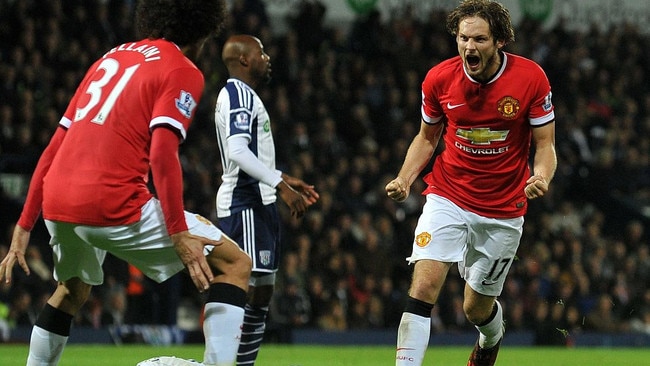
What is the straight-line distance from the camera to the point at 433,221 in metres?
6.04

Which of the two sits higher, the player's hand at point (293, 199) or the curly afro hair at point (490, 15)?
the curly afro hair at point (490, 15)

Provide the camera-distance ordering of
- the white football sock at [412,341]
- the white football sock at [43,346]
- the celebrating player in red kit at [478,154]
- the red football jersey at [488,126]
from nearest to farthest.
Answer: the white football sock at [43,346], the white football sock at [412,341], the celebrating player in red kit at [478,154], the red football jersey at [488,126]

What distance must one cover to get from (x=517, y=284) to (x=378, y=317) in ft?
7.69

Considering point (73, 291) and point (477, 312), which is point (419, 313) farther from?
point (73, 291)

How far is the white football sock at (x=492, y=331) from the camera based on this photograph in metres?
6.64

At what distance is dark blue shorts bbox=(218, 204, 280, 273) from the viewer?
6.54 m

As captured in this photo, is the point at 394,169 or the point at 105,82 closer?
the point at 105,82

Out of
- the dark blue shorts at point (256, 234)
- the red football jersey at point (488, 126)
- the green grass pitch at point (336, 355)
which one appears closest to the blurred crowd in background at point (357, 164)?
the green grass pitch at point (336, 355)

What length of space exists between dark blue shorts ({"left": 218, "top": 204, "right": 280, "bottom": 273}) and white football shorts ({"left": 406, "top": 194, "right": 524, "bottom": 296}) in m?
0.92

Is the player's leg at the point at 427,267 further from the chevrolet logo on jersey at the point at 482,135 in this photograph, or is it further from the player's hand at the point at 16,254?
the player's hand at the point at 16,254

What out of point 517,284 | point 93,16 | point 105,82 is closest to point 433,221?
point 105,82

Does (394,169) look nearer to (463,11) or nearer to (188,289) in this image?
(188,289)

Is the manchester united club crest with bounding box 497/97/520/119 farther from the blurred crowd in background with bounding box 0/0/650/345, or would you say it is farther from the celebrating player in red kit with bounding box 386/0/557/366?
the blurred crowd in background with bounding box 0/0/650/345

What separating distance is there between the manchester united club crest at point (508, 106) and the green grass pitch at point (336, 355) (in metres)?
4.42
